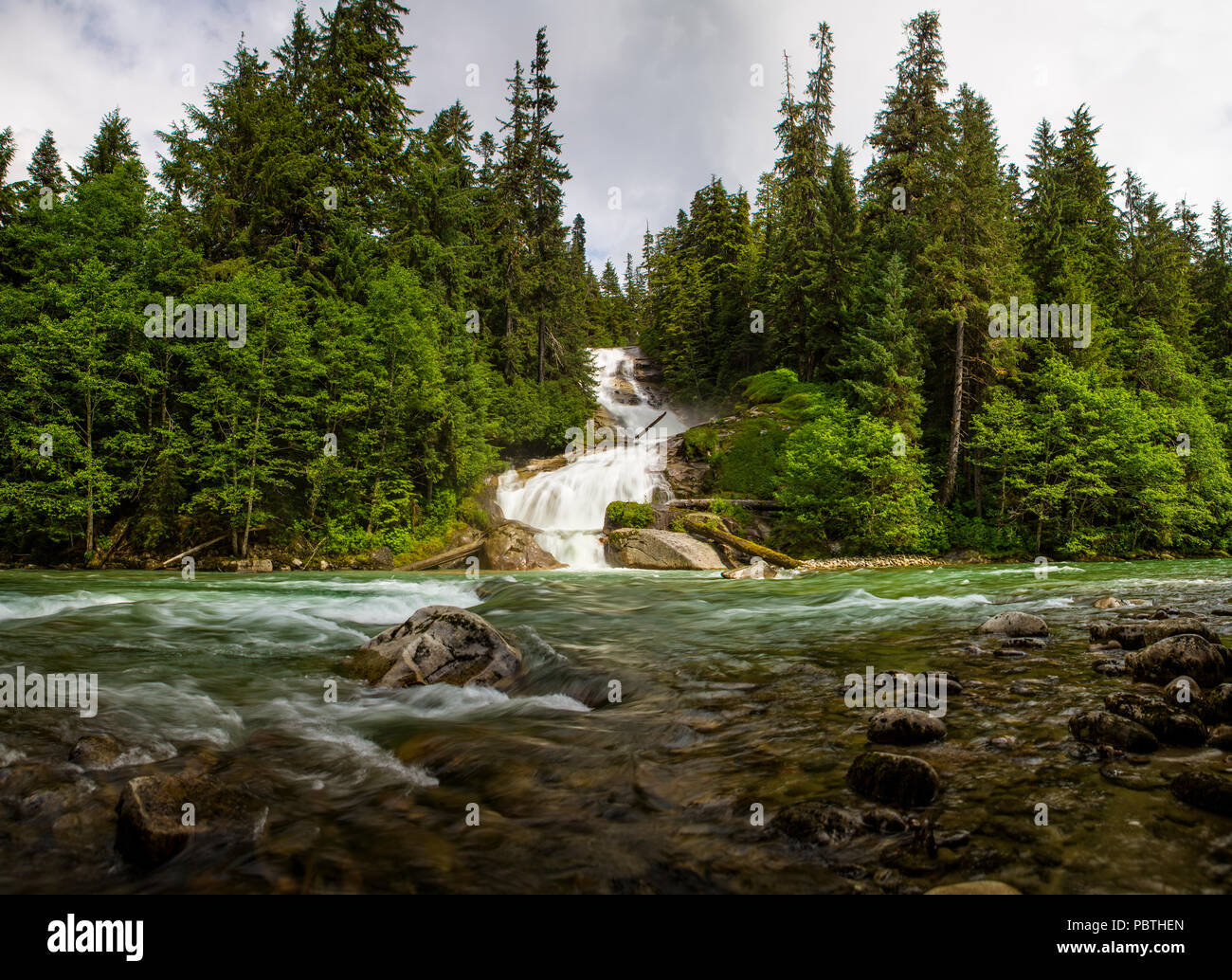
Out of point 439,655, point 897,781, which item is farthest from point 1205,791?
point 439,655

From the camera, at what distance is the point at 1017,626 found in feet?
24.0

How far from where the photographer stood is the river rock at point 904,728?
12.9 feet

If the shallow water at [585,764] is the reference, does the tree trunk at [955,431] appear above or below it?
above

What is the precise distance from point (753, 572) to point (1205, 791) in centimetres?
1524

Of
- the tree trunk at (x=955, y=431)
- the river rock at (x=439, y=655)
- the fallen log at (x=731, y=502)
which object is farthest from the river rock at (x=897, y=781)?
the tree trunk at (x=955, y=431)

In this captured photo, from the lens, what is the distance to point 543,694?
609cm

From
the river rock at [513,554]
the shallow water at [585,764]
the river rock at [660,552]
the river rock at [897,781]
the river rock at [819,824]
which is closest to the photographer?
the shallow water at [585,764]

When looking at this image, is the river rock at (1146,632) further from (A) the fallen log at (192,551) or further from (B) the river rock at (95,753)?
(A) the fallen log at (192,551)

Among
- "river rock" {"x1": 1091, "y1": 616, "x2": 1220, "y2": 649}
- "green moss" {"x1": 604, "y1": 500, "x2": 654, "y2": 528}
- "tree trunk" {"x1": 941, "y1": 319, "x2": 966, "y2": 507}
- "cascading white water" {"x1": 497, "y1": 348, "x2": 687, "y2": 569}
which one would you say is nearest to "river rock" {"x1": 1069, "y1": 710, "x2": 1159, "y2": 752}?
"river rock" {"x1": 1091, "y1": 616, "x2": 1220, "y2": 649}

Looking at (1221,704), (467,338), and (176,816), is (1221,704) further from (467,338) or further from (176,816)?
(467,338)

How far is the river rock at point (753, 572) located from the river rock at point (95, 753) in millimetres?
15477

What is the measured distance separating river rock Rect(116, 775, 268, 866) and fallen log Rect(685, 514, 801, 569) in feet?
59.4

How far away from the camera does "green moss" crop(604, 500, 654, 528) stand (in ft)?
75.3
